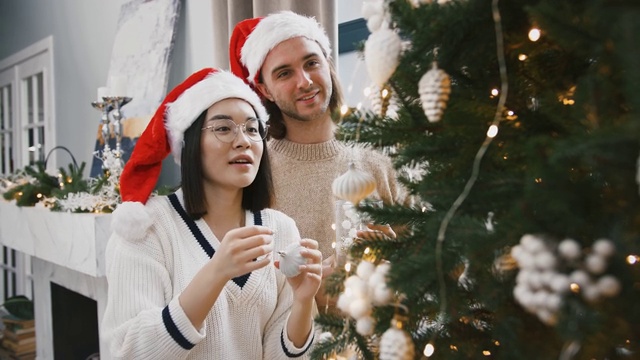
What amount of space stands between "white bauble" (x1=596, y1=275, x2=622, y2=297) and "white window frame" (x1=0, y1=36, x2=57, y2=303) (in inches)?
173

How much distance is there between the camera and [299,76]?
4.86 feet

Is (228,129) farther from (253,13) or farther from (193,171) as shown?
(253,13)

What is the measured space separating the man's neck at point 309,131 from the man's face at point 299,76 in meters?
0.05

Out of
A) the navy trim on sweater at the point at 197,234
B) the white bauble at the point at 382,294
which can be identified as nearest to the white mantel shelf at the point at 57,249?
the navy trim on sweater at the point at 197,234

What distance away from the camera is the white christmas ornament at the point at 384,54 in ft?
1.92

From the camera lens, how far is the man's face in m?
1.49

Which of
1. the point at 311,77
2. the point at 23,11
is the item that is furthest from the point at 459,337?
the point at 23,11

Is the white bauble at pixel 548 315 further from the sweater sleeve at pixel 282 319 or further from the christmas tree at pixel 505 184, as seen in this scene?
the sweater sleeve at pixel 282 319

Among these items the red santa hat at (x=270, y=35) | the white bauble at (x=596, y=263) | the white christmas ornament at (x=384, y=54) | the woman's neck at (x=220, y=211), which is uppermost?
the red santa hat at (x=270, y=35)

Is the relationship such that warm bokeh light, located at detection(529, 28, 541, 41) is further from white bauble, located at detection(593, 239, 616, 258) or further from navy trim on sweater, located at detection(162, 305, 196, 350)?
navy trim on sweater, located at detection(162, 305, 196, 350)

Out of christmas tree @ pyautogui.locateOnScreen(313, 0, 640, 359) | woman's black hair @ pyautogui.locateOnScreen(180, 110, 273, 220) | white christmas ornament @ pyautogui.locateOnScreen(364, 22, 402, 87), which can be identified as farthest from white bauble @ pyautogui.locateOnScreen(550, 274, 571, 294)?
woman's black hair @ pyautogui.locateOnScreen(180, 110, 273, 220)

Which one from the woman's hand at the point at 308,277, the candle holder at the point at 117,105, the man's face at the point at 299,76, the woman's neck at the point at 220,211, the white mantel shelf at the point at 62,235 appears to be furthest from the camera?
the candle holder at the point at 117,105

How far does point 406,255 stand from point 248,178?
25.3 inches

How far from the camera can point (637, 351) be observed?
1.65 feet
